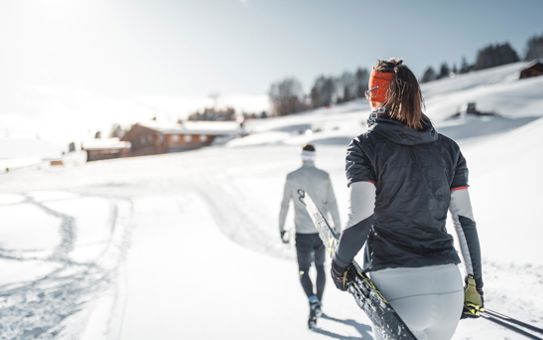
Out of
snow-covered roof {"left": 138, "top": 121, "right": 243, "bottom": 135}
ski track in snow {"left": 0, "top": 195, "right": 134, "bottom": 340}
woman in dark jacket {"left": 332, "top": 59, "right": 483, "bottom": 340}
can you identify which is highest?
snow-covered roof {"left": 138, "top": 121, "right": 243, "bottom": 135}

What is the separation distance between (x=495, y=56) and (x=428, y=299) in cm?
11822

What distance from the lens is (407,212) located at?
1725 mm

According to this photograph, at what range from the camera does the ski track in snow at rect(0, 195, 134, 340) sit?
14.0ft

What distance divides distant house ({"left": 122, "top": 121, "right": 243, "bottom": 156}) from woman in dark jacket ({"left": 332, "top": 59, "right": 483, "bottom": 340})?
5074 cm

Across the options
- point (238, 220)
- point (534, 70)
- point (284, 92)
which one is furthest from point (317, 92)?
point (238, 220)

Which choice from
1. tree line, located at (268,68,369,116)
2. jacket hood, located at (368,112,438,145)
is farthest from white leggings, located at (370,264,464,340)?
tree line, located at (268,68,369,116)

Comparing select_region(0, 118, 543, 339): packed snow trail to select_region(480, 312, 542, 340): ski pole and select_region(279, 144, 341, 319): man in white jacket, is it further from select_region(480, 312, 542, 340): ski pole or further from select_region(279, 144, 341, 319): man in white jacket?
select_region(279, 144, 341, 319): man in white jacket

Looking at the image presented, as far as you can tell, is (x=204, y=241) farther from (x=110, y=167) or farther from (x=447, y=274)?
(x=110, y=167)

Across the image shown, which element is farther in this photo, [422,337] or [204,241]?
[204,241]

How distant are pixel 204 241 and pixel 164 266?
1948mm

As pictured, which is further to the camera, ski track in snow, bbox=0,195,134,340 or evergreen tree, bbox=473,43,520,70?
evergreen tree, bbox=473,43,520,70

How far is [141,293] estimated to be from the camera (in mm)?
5547

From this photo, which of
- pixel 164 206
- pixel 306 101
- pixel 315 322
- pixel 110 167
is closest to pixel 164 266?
pixel 315 322

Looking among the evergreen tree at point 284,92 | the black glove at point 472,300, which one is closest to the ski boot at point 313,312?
the black glove at point 472,300
